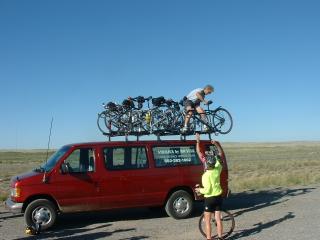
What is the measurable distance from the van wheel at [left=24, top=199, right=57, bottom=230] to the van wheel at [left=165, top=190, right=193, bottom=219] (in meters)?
2.82

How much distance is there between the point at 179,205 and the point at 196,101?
2.81 m

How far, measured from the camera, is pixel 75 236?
10.7 meters

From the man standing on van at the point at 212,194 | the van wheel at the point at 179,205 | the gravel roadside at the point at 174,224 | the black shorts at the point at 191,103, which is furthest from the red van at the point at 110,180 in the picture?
the man standing on van at the point at 212,194

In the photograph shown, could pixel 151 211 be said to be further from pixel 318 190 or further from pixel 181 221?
pixel 318 190

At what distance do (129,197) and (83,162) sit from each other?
137cm

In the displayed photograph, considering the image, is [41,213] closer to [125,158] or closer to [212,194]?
[125,158]

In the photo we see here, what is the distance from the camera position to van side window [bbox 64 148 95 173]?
11.8 metres

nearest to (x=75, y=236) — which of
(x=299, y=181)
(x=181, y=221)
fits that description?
(x=181, y=221)

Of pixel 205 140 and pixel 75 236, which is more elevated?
pixel 205 140

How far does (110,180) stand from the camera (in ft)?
39.6

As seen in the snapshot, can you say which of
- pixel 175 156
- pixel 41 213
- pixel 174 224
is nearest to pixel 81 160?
pixel 41 213

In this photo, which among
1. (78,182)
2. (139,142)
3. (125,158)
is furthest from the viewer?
(139,142)

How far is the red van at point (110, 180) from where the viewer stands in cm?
1139

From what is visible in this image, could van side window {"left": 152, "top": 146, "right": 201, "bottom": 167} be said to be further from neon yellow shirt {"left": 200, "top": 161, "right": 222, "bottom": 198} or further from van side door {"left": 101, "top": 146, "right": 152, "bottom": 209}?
neon yellow shirt {"left": 200, "top": 161, "right": 222, "bottom": 198}
